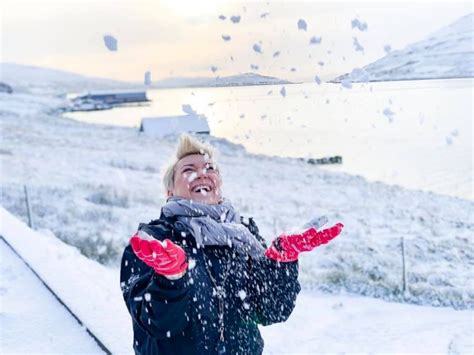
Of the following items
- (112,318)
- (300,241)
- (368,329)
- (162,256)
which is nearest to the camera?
(162,256)

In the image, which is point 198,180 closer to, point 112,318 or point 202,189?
point 202,189

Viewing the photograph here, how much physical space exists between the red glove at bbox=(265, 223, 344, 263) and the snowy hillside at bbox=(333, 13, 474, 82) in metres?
1.56

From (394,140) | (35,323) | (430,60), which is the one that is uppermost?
(430,60)

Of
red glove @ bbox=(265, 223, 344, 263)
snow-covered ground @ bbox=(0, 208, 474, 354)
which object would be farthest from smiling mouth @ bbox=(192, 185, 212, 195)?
snow-covered ground @ bbox=(0, 208, 474, 354)

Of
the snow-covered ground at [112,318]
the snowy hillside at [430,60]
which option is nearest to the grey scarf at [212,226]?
the snowy hillside at [430,60]

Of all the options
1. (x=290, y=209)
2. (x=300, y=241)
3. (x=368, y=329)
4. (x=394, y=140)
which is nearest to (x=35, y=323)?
(x=300, y=241)

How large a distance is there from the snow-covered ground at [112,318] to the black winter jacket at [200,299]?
182 cm

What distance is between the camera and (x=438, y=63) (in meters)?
8.35

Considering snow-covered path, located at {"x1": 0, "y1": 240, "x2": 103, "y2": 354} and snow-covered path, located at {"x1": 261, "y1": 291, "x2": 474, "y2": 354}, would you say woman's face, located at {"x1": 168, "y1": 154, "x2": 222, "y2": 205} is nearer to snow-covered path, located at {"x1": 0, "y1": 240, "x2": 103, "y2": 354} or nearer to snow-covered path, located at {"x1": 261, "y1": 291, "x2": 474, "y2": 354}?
snow-covered path, located at {"x1": 0, "y1": 240, "x2": 103, "y2": 354}

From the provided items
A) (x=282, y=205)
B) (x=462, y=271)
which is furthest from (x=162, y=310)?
(x=282, y=205)

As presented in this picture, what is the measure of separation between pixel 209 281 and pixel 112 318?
2.51 meters

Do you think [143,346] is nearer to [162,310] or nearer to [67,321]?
[162,310]

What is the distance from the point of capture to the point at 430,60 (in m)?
8.02

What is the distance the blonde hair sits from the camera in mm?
2074
